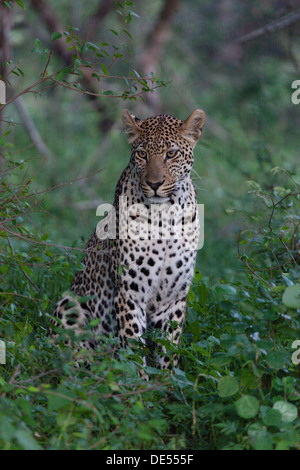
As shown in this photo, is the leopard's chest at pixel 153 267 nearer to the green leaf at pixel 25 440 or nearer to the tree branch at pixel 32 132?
the green leaf at pixel 25 440

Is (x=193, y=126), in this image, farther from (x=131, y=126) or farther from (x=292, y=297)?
(x=292, y=297)

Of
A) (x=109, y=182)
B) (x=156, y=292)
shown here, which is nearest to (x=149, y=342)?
(x=156, y=292)

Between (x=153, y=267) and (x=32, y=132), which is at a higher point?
(x=32, y=132)

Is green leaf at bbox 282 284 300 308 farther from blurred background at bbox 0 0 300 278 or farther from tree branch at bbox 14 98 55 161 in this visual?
tree branch at bbox 14 98 55 161

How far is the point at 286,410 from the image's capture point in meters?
3.88

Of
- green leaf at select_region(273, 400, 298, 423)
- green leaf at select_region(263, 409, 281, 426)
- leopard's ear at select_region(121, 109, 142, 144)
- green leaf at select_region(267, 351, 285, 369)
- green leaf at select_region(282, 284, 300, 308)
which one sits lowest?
green leaf at select_region(263, 409, 281, 426)

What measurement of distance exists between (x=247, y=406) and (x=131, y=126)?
272 cm

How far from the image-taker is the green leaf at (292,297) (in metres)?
3.89

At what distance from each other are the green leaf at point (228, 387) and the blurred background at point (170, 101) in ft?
14.0

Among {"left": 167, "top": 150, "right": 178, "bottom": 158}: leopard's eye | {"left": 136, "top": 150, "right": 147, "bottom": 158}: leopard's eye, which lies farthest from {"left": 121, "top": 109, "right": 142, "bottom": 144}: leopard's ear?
{"left": 167, "top": 150, "right": 178, "bottom": 158}: leopard's eye

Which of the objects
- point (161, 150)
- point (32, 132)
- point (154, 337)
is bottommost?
point (154, 337)

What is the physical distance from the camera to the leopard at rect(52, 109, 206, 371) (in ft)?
18.1

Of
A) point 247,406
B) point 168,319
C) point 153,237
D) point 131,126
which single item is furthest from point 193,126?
point 247,406

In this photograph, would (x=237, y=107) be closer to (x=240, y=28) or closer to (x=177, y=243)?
(x=240, y=28)
